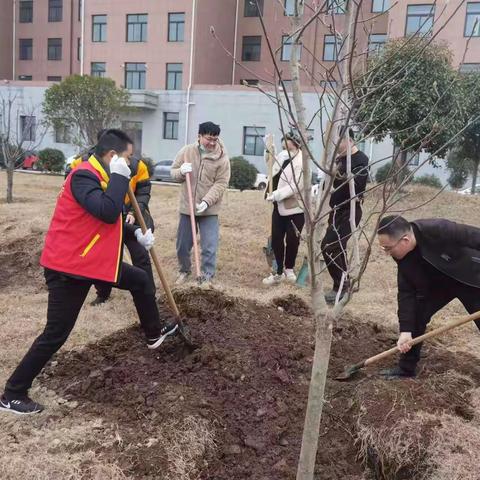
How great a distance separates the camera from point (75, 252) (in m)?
2.82

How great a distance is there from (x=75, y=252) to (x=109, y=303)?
6.70 ft

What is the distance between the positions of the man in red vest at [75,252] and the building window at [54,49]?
3746 cm

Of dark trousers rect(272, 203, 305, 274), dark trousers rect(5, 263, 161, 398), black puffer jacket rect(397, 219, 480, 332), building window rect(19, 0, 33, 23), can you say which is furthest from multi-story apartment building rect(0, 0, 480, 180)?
dark trousers rect(5, 263, 161, 398)

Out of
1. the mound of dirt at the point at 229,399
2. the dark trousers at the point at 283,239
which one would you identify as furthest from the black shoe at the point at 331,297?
the mound of dirt at the point at 229,399

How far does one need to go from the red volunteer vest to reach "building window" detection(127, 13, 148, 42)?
100 feet

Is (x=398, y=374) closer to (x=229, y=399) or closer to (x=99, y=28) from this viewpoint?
(x=229, y=399)

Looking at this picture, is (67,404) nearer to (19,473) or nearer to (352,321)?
(19,473)

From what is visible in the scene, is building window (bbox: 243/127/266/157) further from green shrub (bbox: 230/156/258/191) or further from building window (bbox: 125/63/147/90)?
building window (bbox: 125/63/147/90)

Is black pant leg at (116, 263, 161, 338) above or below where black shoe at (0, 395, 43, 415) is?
above

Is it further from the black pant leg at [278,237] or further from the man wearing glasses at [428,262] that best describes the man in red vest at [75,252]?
the black pant leg at [278,237]

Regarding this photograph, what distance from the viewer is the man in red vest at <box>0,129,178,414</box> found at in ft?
9.20

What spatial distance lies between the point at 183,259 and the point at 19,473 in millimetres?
3201

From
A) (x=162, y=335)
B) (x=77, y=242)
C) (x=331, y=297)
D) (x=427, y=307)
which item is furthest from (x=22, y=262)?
(x=427, y=307)

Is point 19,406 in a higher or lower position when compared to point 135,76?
lower
